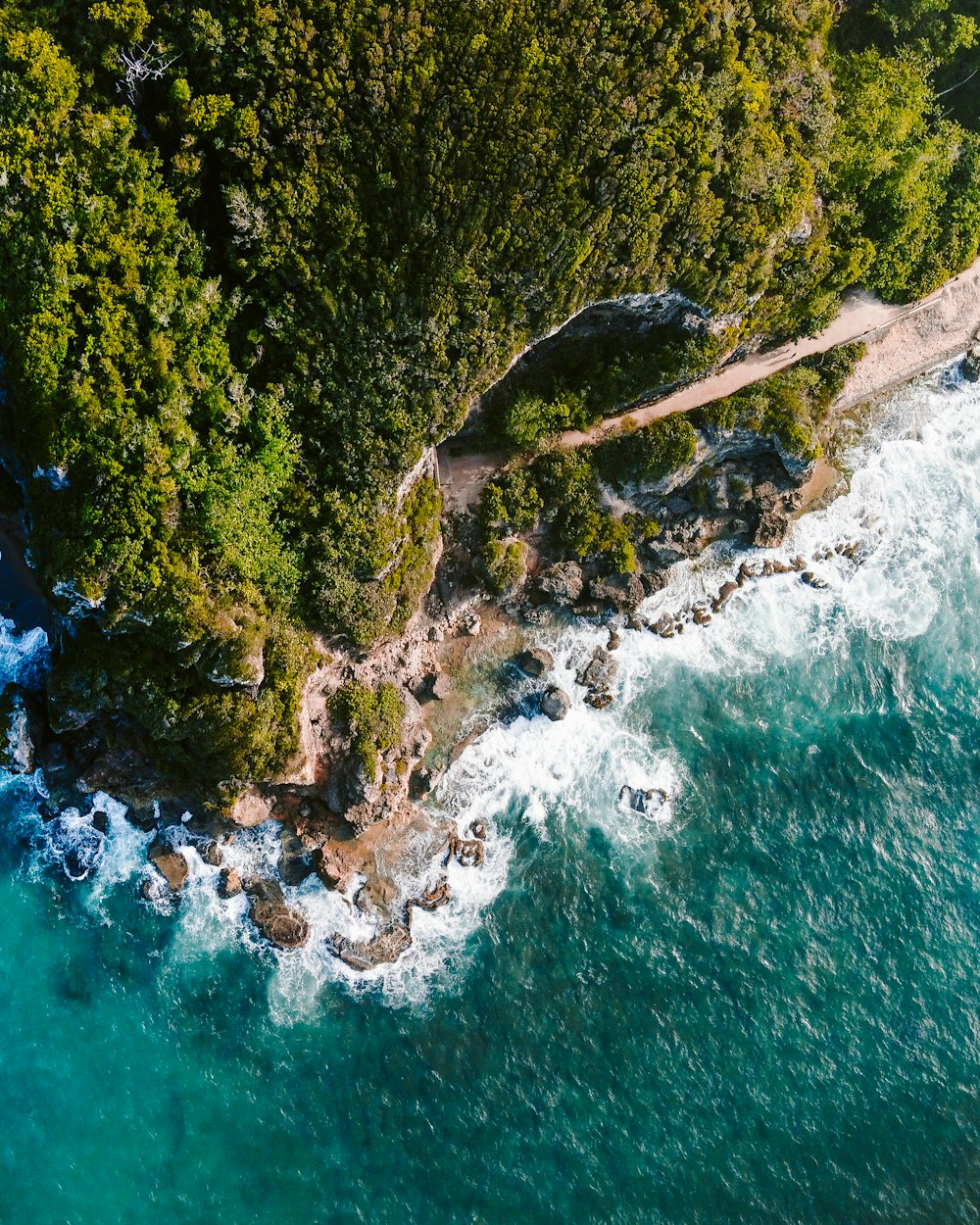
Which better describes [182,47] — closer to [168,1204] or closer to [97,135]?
[97,135]

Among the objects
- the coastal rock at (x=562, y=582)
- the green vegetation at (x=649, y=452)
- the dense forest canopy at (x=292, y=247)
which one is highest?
the dense forest canopy at (x=292, y=247)

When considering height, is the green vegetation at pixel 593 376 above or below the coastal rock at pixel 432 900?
above

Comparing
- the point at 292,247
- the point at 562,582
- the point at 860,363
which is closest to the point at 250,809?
the point at 562,582

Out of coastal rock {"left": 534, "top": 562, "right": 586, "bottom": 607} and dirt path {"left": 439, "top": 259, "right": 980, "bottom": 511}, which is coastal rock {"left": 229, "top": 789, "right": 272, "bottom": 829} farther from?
coastal rock {"left": 534, "top": 562, "right": 586, "bottom": 607}

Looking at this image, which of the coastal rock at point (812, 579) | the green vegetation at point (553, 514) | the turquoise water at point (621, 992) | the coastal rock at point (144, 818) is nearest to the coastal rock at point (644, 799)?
the turquoise water at point (621, 992)

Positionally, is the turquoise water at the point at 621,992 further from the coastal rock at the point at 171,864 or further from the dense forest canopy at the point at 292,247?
the dense forest canopy at the point at 292,247
